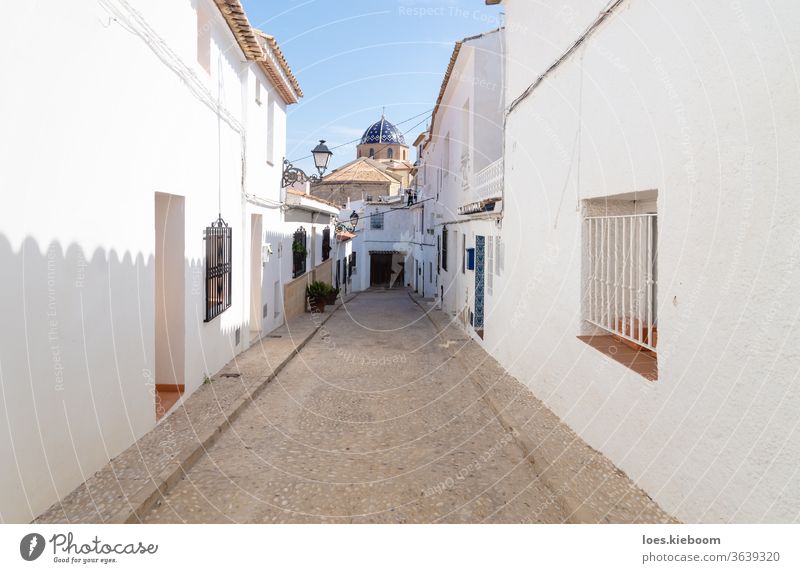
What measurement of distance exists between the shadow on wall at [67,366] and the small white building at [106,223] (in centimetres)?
1

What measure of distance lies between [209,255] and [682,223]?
6007mm

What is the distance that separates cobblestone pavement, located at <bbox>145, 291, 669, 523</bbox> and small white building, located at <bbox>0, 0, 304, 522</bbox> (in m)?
0.93

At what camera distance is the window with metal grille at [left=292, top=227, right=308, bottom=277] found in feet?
50.6

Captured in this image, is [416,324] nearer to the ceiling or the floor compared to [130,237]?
nearer to the floor

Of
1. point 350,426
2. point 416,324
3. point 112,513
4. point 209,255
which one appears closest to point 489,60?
point 416,324

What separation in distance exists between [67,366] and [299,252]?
11612mm

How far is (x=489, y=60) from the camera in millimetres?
12727

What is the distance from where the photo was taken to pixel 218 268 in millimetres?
8500

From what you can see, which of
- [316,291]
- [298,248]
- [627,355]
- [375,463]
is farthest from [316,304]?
[627,355]

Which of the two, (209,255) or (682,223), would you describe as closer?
(682,223)

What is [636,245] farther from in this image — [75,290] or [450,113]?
[450,113]

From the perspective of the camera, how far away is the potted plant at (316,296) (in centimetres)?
1755

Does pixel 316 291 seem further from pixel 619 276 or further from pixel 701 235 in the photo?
pixel 701 235

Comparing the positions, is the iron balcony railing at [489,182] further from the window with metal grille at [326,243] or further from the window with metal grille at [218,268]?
the window with metal grille at [326,243]
